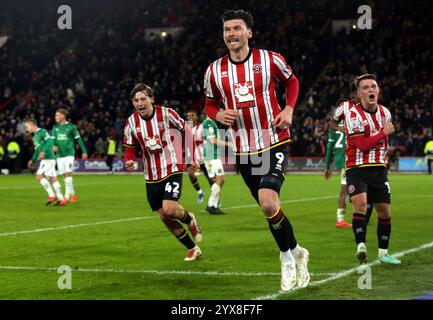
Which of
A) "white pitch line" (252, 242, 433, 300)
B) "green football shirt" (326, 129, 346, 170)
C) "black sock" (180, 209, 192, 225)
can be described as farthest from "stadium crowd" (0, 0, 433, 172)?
"black sock" (180, 209, 192, 225)

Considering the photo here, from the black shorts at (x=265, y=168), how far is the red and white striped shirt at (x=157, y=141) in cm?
215

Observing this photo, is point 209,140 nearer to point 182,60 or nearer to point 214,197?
point 214,197

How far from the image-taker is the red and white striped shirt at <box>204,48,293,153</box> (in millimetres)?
7496

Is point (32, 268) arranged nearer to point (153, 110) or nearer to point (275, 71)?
point (153, 110)

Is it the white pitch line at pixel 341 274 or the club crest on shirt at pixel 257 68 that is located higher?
the club crest on shirt at pixel 257 68

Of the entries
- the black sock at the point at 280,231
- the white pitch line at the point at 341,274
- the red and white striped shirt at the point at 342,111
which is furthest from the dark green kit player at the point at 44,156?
the black sock at the point at 280,231

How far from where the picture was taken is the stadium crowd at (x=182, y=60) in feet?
120

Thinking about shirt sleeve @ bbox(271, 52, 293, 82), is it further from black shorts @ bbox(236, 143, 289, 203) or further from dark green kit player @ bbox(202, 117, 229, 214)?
dark green kit player @ bbox(202, 117, 229, 214)

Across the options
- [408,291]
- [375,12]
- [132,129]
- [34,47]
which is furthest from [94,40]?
[408,291]

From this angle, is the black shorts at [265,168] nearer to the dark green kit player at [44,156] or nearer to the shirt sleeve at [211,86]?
the shirt sleeve at [211,86]

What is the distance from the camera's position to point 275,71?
7.60 m

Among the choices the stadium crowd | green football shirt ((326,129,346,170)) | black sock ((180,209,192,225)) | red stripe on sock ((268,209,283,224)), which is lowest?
black sock ((180,209,192,225))

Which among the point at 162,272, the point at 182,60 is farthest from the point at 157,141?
the point at 182,60

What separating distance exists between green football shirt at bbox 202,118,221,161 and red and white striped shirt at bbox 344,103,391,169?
713cm
